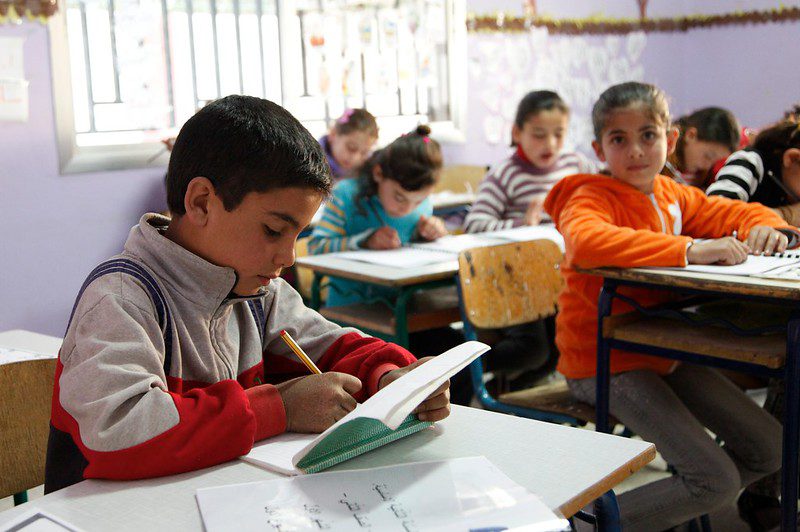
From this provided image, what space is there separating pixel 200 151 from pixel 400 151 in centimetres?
187

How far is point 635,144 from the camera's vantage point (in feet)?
6.82

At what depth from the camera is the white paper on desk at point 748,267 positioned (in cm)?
183

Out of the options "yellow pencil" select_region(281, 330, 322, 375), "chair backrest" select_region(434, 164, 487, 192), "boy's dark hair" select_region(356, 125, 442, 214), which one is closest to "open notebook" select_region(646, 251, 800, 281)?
"yellow pencil" select_region(281, 330, 322, 375)

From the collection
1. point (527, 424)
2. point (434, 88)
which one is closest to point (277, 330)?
point (527, 424)

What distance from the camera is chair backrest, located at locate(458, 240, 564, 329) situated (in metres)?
2.22

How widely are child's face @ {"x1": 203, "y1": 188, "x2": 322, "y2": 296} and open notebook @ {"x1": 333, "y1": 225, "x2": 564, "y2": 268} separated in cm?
141

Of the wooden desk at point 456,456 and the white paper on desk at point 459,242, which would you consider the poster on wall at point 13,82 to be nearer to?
the white paper on desk at point 459,242

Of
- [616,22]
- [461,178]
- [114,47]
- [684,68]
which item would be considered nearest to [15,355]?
[114,47]

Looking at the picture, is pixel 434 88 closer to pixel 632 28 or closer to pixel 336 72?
pixel 336 72

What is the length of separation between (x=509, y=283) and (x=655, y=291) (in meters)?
0.38

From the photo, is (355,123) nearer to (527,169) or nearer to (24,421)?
(527,169)

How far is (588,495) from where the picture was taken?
2.97 ft

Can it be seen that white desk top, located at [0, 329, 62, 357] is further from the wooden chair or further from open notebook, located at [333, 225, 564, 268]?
open notebook, located at [333, 225, 564, 268]

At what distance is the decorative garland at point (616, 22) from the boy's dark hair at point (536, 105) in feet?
6.12
